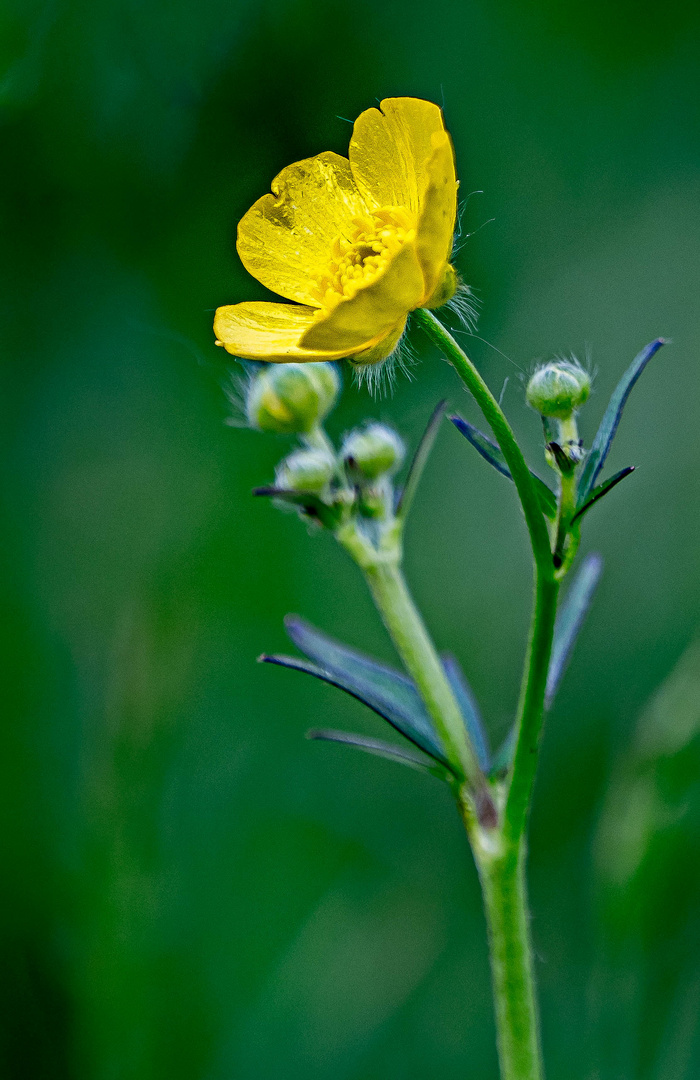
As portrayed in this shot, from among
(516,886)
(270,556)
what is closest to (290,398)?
(516,886)

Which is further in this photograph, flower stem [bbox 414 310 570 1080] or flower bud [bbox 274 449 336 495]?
flower bud [bbox 274 449 336 495]

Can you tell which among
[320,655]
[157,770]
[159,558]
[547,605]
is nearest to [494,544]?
[159,558]

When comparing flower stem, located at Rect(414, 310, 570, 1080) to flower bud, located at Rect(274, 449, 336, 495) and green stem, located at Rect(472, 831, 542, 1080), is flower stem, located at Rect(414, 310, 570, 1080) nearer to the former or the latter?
green stem, located at Rect(472, 831, 542, 1080)

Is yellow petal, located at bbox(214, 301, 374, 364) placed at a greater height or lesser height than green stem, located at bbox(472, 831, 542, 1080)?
greater

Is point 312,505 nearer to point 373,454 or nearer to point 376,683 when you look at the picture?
point 373,454

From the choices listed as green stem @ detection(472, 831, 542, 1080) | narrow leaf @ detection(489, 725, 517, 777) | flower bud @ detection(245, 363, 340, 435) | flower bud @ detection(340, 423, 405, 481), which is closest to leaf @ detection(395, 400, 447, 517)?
flower bud @ detection(340, 423, 405, 481)
